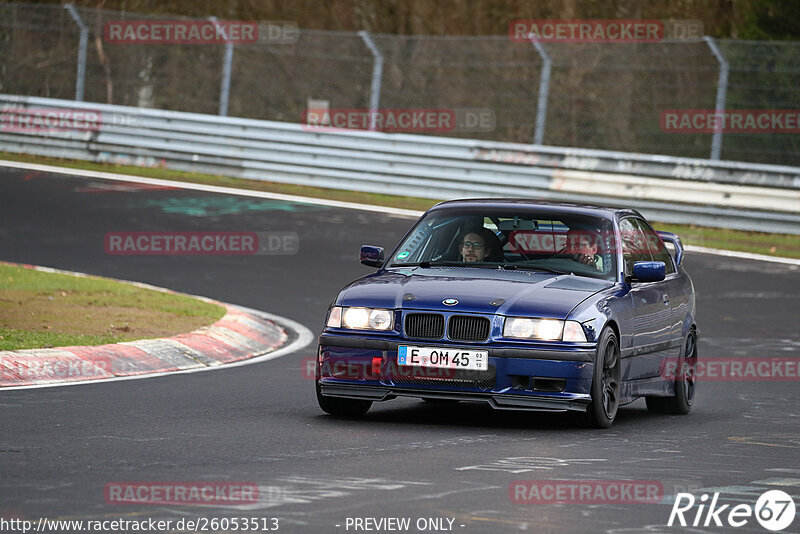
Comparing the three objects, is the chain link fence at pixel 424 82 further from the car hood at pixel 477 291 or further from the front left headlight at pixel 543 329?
the front left headlight at pixel 543 329

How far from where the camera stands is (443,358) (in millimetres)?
8719

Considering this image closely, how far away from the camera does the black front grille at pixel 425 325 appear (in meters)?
8.77

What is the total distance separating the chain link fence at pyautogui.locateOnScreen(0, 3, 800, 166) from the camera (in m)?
26.8

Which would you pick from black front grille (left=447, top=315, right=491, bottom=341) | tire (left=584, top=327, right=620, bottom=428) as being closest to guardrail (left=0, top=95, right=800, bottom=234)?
tire (left=584, top=327, right=620, bottom=428)

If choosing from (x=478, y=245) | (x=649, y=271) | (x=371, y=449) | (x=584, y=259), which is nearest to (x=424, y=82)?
(x=478, y=245)

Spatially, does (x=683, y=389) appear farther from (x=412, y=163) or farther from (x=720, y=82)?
(x=412, y=163)

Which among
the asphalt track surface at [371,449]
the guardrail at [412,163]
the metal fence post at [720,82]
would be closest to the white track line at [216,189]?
the guardrail at [412,163]

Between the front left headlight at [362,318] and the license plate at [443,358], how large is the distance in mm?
194

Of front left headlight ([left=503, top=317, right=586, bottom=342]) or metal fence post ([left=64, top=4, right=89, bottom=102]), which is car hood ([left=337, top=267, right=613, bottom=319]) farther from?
metal fence post ([left=64, top=4, right=89, bottom=102])

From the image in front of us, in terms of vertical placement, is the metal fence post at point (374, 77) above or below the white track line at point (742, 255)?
above

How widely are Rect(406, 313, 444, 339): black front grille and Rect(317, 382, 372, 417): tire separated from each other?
78cm

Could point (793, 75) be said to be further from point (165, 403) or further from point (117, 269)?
point (165, 403)

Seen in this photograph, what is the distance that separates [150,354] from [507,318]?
12.8ft

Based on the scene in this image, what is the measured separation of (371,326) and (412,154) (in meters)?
15.8
